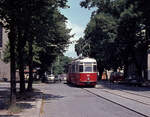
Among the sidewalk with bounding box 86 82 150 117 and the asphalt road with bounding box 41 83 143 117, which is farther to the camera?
the sidewalk with bounding box 86 82 150 117

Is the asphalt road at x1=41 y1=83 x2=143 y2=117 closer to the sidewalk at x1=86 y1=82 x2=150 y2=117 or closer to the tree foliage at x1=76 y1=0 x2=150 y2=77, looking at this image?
the sidewalk at x1=86 y1=82 x2=150 y2=117

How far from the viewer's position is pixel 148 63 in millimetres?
73875

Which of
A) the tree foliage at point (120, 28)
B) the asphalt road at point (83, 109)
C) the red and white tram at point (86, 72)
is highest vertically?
the tree foliage at point (120, 28)

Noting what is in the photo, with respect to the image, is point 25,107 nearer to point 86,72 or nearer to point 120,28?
point 86,72

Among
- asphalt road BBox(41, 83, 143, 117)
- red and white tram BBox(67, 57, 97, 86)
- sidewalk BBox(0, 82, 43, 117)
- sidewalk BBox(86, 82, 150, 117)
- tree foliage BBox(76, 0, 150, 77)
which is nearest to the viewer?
sidewalk BBox(0, 82, 43, 117)

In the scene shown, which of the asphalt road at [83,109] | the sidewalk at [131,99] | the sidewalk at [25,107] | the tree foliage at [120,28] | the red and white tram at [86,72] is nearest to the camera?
the sidewalk at [25,107]

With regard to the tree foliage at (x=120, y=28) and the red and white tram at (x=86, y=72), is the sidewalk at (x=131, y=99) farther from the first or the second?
the tree foliage at (x=120, y=28)

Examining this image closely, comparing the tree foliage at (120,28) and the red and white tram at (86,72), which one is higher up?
the tree foliage at (120,28)

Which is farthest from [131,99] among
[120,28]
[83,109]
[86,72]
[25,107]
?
[120,28]

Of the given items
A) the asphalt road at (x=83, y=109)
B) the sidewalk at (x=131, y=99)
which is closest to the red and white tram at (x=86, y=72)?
the sidewalk at (x=131, y=99)

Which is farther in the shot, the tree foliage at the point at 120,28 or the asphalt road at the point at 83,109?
the tree foliage at the point at 120,28

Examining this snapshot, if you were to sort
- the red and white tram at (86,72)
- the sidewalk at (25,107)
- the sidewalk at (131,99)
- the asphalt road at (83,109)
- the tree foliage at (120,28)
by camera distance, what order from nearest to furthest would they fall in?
the sidewalk at (25,107), the asphalt road at (83,109), the sidewalk at (131,99), the red and white tram at (86,72), the tree foliage at (120,28)

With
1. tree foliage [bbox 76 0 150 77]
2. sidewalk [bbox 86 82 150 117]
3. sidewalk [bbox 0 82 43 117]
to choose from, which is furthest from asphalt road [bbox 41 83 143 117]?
tree foliage [bbox 76 0 150 77]

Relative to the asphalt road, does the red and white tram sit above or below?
above
